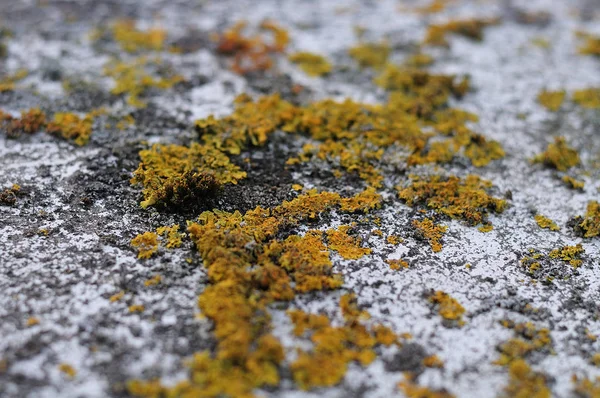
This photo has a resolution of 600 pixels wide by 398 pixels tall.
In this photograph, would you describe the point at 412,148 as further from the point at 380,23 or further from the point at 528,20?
the point at 528,20

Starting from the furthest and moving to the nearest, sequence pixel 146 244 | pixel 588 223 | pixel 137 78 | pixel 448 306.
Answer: pixel 137 78
pixel 588 223
pixel 146 244
pixel 448 306

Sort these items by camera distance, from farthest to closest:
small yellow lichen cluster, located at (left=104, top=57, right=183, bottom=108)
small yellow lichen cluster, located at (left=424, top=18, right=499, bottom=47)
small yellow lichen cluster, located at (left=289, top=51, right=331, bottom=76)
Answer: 1. small yellow lichen cluster, located at (left=424, top=18, right=499, bottom=47)
2. small yellow lichen cluster, located at (left=289, top=51, right=331, bottom=76)
3. small yellow lichen cluster, located at (left=104, top=57, right=183, bottom=108)

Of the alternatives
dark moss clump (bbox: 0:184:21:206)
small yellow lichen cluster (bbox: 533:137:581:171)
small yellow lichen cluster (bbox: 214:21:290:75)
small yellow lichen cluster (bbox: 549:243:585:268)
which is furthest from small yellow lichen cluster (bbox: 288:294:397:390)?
small yellow lichen cluster (bbox: 214:21:290:75)

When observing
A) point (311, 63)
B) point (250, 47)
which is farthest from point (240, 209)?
point (250, 47)

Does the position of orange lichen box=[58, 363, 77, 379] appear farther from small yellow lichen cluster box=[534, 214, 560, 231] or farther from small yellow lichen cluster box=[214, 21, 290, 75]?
small yellow lichen cluster box=[214, 21, 290, 75]

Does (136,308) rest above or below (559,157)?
below

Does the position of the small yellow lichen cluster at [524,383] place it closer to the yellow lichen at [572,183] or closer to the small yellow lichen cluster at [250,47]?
the yellow lichen at [572,183]

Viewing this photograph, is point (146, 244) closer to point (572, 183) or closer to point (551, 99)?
point (572, 183)
